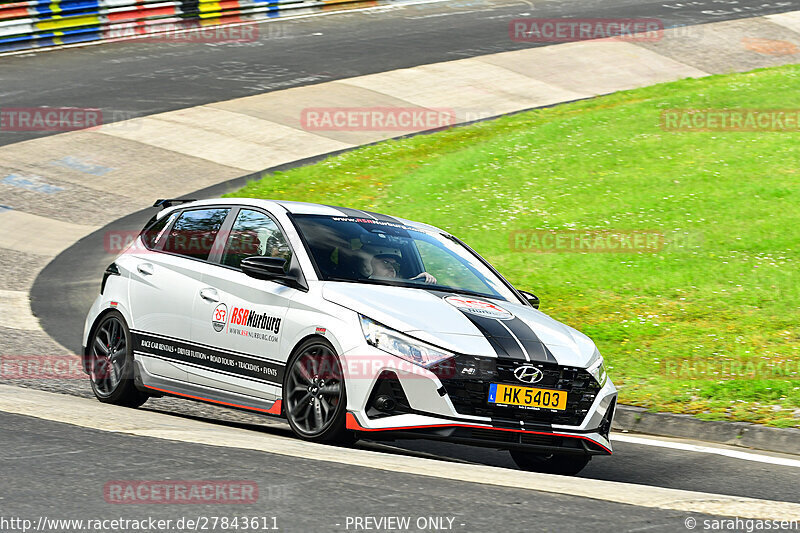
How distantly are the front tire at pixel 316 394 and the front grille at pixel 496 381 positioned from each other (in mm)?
697

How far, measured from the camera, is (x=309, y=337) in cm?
726

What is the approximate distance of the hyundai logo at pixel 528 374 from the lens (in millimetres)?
6855

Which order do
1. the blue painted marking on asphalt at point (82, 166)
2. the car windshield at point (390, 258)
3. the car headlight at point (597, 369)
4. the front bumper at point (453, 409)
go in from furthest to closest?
the blue painted marking on asphalt at point (82, 166), the car windshield at point (390, 258), the car headlight at point (597, 369), the front bumper at point (453, 409)

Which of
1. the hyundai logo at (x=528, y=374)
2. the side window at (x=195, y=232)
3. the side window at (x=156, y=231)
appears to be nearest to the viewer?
the hyundai logo at (x=528, y=374)

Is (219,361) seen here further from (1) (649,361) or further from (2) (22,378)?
(1) (649,361)

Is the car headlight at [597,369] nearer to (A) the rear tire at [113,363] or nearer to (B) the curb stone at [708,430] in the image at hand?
(B) the curb stone at [708,430]

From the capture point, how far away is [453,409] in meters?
6.73

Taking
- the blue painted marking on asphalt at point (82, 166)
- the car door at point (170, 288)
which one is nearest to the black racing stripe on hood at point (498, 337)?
the car door at point (170, 288)

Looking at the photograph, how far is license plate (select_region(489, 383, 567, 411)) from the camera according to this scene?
22.4 ft

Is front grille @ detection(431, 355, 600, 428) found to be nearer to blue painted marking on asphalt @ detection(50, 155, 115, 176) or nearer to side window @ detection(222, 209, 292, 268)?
side window @ detection(222, 209, 292, 268)

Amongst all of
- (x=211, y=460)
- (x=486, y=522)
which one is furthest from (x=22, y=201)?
(x=486, y=522)

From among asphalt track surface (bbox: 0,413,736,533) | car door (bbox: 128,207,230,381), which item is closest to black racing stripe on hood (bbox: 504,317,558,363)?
asphalt track surface (bbox: 0,413,736,533)

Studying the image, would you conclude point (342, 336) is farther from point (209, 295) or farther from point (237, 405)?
point (209, 295)

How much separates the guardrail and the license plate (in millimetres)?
21509
